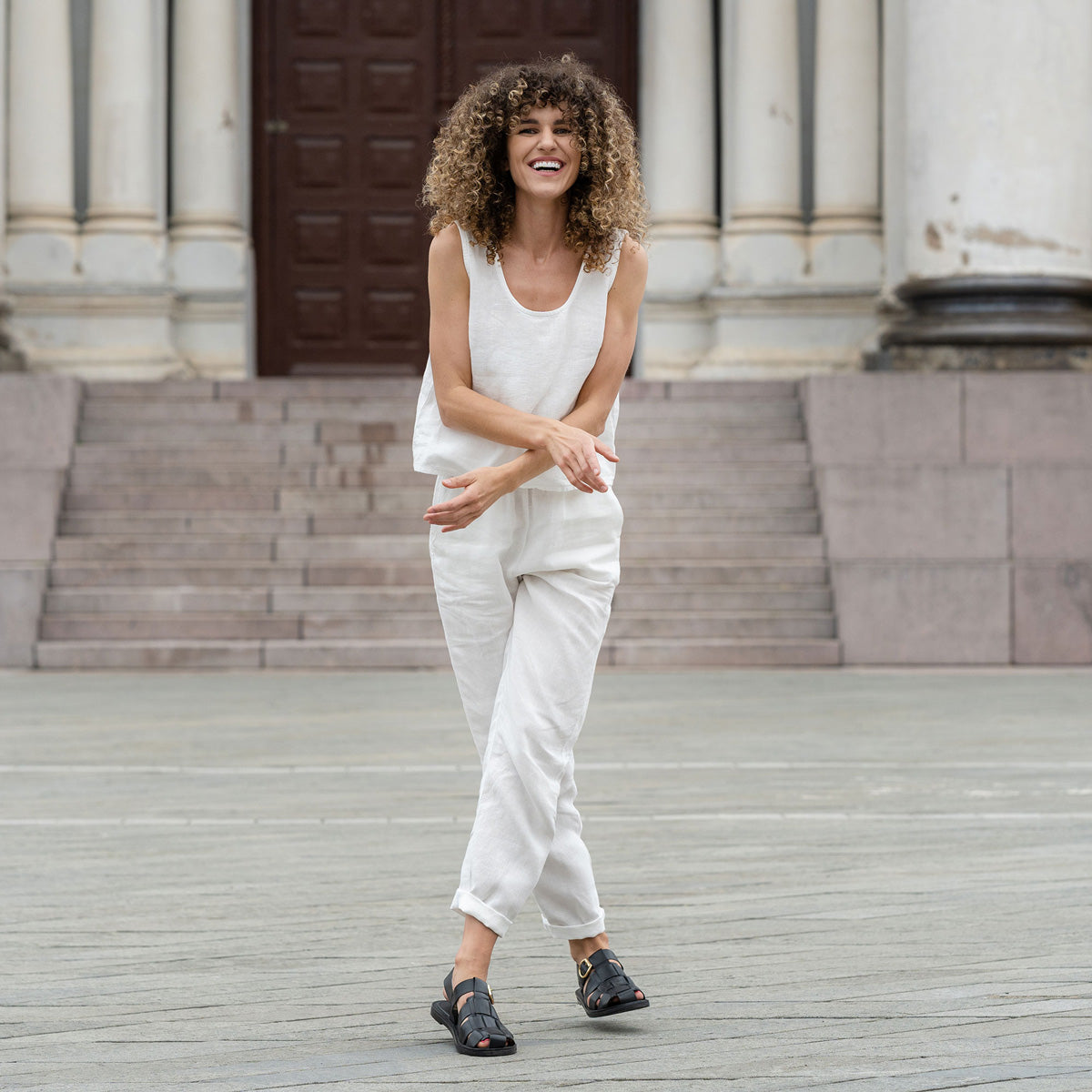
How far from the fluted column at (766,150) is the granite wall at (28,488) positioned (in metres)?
5.55

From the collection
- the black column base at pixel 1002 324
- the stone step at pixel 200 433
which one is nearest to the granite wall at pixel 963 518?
the black column base at pixel 1002 324

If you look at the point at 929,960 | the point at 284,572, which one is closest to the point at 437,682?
the point at 284,572

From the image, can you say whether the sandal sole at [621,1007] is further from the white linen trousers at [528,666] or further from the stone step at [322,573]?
the stone step at [322,573]

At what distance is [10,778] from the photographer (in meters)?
6.68

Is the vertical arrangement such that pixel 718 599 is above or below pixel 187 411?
below

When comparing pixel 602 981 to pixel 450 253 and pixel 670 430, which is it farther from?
pixel 670 430

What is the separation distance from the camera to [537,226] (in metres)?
3.44

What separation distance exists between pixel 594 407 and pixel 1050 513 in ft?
28.3

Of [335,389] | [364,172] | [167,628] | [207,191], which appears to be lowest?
[167,628]

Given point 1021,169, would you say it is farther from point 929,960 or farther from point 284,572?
point 929,960

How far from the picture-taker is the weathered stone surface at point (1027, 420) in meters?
11.8

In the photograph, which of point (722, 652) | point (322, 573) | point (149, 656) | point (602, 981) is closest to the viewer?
point (602, 981)

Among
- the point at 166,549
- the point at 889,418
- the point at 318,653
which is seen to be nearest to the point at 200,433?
the point at 166,549

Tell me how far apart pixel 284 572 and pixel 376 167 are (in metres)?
5.72
